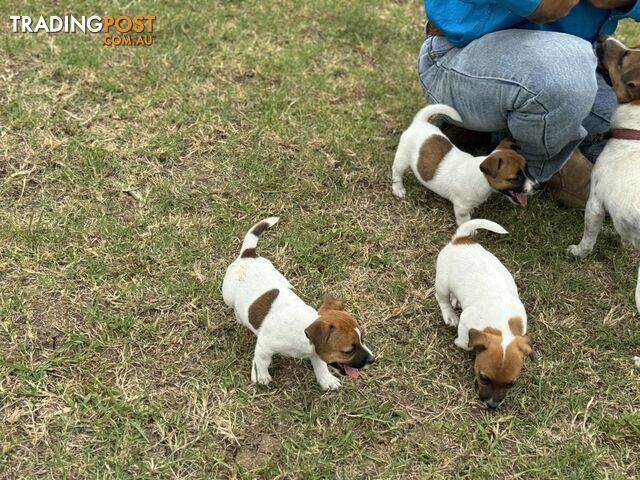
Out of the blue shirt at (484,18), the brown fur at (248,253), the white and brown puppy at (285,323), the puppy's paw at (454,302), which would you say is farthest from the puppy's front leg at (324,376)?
the blue shirt at (484,18)

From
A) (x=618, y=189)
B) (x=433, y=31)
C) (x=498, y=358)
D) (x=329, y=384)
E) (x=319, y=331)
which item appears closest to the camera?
(x=319, y=331)

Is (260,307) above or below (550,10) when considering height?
below

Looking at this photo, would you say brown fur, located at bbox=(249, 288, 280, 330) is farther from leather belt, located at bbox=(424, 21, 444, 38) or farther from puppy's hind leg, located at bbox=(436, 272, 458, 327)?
leather belt, located at bbox=(424, 21, 444, 38)

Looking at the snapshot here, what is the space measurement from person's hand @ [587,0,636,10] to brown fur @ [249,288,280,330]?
2661 mm

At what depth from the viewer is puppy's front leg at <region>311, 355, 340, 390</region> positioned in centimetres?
312

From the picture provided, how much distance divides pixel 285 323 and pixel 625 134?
7.89 ft

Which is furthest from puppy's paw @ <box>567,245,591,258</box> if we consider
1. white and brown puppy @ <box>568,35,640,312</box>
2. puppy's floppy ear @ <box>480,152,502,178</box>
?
puppy's floppy ear @ <box>480,152,502,178</box>

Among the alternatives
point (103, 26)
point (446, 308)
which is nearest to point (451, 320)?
point (446, 308)

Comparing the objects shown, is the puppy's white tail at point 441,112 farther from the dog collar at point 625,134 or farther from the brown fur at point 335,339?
the brown fur at point 335,339

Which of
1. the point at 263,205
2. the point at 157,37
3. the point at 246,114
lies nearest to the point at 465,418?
the point at 263,205

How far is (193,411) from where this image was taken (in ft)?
9.97

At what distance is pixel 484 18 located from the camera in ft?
12.5

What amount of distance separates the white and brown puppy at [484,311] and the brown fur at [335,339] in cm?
62

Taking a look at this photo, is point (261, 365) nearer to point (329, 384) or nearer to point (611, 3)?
point (329, 384)
